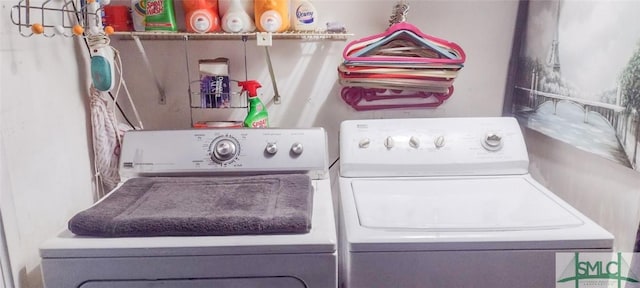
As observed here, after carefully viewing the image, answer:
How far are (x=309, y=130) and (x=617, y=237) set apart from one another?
0.97m

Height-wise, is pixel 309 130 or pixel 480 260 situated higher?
pixel 309 130

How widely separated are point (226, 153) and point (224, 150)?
0.04 feet

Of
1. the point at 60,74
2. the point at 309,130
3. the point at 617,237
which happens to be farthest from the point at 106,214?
the point at 617,237

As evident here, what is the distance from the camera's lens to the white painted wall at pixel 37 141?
1.05 meters

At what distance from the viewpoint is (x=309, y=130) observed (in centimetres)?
146

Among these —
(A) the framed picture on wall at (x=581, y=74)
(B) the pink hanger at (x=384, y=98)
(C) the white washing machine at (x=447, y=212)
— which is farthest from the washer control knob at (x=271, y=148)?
(A) the framed picture on wall at (x=581, y=74)

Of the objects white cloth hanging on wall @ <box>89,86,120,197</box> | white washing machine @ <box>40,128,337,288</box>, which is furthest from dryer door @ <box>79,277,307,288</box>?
white cloth hanging on wall @ <box>89,86,120,197</box>

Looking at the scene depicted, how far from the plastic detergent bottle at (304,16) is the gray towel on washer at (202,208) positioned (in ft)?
1.91

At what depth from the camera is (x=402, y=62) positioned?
1589mm

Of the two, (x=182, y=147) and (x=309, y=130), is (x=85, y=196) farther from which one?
(x=309, y=130)

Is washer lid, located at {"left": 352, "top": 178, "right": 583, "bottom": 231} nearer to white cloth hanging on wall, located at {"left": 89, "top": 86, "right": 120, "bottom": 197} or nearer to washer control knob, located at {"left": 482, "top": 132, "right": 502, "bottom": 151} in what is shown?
washer control knob, located at {"left": 482, "top": 132, "right": 502, "bottom": 151}

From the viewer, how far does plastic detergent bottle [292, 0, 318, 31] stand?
5.19 feet

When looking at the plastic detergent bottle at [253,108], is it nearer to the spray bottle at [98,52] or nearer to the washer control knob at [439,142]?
the spray bottle at [98,52]

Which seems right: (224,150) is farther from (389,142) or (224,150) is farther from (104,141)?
(389,142)
